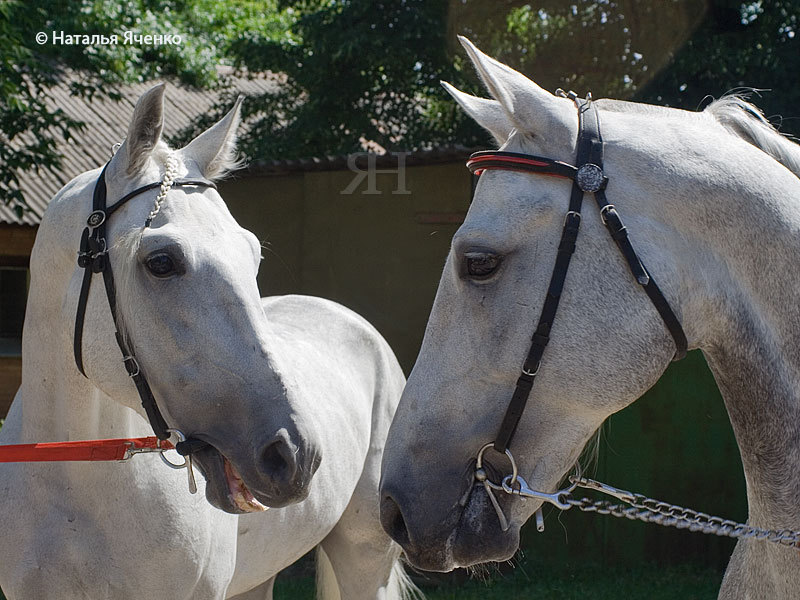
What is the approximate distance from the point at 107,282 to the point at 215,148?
608mm

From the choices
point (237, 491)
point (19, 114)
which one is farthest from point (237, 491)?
point (19, 114)

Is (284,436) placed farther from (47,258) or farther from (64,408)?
(47,258)

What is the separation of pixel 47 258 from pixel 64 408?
455 mm

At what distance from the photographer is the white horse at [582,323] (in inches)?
64.2

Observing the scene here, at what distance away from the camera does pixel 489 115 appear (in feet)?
6.24

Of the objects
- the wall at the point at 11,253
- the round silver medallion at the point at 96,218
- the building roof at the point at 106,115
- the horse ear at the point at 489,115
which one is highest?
the horse ear at the point at 489,115

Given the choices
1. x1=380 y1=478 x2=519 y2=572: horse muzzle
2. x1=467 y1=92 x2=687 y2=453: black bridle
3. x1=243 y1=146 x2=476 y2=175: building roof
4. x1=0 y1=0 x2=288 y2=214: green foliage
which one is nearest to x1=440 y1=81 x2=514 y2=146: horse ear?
x1=467 y1=92 x2=687 y2=453: black bridle

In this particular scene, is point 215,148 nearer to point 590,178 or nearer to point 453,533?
point 590,178

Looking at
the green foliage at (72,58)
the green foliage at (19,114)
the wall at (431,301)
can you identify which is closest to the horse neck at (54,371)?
the wall at (431,301)

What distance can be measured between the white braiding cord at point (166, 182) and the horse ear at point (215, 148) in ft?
0.35

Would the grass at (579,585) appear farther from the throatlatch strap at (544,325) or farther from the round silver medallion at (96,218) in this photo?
the throatlatch strap at (544,325)

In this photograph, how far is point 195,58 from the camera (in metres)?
17.8

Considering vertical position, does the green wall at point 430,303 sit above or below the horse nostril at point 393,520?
below

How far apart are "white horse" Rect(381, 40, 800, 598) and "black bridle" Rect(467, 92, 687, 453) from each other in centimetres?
2
